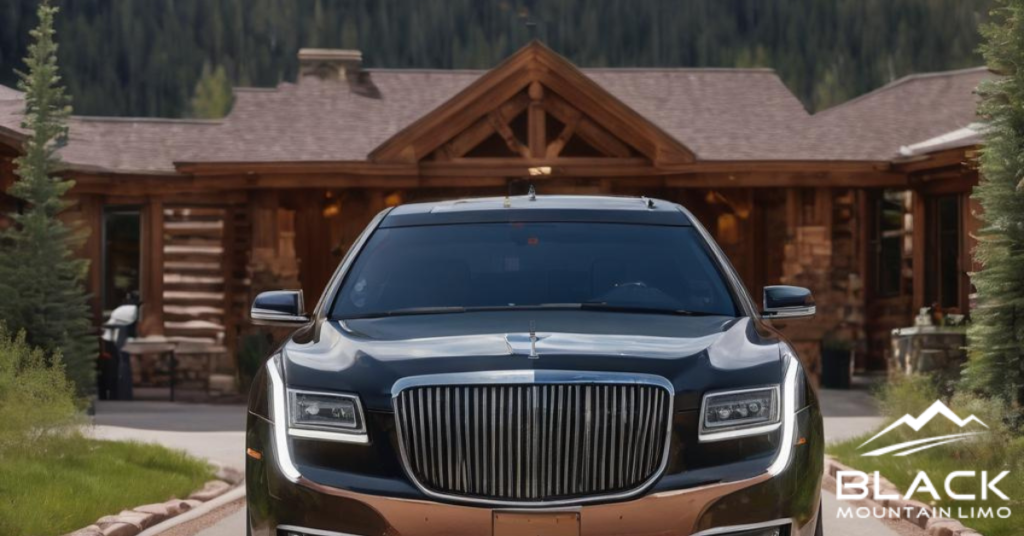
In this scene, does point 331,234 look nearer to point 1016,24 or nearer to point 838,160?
point 838,160

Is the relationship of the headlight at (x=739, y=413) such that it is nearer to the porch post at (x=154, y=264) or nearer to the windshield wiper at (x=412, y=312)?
the windshield wiper at (x=412, y=312)

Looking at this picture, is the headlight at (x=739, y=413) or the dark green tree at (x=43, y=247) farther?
the dark green tree at (x=43, y=247)

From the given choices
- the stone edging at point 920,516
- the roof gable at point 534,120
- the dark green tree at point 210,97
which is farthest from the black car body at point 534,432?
the dark green tree at point 210,97

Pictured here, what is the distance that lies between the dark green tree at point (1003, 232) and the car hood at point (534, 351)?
22.7 ft

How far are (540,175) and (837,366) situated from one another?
5.08 meters

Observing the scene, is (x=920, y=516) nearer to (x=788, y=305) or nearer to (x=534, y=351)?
(x=788, y=305)

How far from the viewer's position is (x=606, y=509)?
18.7 feet

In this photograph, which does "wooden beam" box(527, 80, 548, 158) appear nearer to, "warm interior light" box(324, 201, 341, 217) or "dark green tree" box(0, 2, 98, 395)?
"warm interior light" box(324, 201, 341, 217)

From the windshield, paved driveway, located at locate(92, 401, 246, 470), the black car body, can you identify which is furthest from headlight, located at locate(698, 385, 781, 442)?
paved driveway, located at locate(92, 401, 246, 470)

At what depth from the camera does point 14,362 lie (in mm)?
12812

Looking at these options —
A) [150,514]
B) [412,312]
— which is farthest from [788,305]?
[150,514]

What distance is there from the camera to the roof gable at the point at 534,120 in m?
22.5

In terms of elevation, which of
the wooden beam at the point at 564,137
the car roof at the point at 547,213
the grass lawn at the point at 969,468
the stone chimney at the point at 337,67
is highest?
the stone chimney at the point at 337,67

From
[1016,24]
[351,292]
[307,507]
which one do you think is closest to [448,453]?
[307,507]
